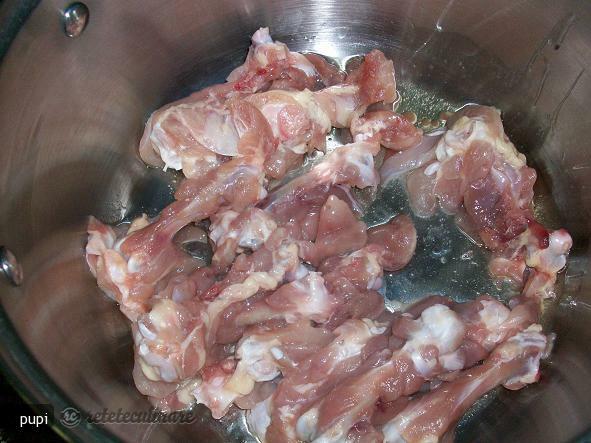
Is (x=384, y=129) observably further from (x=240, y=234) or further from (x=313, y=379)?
(x=313, y=379)

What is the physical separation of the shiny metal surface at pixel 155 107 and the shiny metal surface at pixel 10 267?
39mm

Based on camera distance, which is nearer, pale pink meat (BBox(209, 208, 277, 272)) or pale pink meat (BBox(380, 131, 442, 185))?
pale pink meat (BBox(209, 208, 277, 272))

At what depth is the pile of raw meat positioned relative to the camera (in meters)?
2.06

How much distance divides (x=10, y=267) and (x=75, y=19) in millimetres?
857

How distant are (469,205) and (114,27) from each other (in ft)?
4.85

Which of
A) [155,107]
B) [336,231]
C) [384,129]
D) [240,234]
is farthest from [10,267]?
[384,129]

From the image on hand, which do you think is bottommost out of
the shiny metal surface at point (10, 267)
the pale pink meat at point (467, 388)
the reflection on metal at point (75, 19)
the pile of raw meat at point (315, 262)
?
the pale pink meat at point (467, 388)

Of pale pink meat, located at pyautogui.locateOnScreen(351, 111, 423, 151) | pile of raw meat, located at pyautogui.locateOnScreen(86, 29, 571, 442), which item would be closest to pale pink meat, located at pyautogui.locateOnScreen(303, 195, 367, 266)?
pile of raw meat, located at pyautogui.locateOnScreen(86, 29, 571, 442)

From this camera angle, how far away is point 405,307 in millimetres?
2340

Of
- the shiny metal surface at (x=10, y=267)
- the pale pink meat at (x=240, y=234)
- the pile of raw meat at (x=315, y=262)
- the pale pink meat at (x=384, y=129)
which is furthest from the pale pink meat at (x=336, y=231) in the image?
the shiny metal surface at (x=10, y=267)

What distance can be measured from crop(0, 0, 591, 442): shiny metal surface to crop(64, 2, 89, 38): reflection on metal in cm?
3

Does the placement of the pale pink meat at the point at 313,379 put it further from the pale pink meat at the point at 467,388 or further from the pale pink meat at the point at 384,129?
the pale pink meat at the point at 384,129

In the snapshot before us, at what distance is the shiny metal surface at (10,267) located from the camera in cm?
184

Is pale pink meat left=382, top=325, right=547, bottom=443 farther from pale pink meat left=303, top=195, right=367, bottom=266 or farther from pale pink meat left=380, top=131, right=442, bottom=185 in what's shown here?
pale pink meat left=380, top=131, right=442, bottom=185
